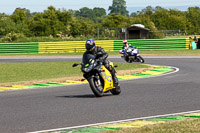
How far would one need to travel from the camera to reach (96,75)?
11258 mm

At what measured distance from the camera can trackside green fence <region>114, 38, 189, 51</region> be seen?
4019 cm

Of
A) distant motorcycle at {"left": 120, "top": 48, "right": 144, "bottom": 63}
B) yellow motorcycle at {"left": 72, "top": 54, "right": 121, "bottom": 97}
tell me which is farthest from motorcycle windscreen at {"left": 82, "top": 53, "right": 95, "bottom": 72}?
distant motorcycle at {"left": 120, "top": 48, "right": 144, "bottom": 63}

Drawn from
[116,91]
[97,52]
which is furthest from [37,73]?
[97,52]

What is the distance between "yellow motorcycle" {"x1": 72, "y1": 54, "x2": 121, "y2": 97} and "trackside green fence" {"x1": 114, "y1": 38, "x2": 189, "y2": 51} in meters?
29.2

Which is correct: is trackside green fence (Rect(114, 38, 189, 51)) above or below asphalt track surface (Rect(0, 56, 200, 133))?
below

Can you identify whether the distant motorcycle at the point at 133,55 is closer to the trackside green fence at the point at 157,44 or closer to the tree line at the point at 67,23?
the trackside green fence at the point at 157,44

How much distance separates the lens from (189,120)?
7598 mm

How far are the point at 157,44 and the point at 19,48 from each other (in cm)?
1284

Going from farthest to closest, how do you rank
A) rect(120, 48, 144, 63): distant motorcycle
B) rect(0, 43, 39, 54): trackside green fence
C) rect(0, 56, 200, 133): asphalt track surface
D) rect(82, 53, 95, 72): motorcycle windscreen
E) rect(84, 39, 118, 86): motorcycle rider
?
rect(0, 43, 39, 54): trackside green fence
rect(120, 48, 144, 63): distant motorcycle
rect(84, 39, 118, 86): motorcycle rider
rect(82, 53, 95, 72): motorcycle windscreen
rect(0, 56, 200, 133): asphalt track surface

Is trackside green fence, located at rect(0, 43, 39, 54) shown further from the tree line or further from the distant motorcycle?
the tree line

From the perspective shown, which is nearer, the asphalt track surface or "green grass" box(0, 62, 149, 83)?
the asphalt track surface

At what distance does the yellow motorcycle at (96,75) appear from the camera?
36.4 feet

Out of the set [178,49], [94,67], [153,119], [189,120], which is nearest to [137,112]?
[153,119]

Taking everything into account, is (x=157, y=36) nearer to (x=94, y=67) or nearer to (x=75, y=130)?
(x=94, y=67)
